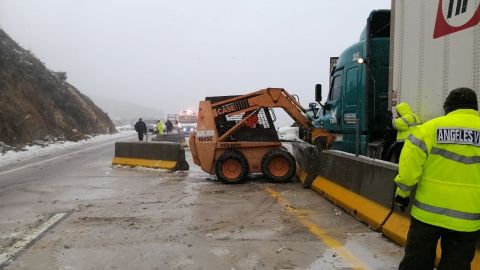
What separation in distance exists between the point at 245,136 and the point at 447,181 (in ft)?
30.4

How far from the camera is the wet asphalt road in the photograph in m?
5.93

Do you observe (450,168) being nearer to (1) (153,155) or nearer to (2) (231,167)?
(2) (231,167)

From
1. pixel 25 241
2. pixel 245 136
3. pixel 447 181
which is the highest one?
pixel 245 136

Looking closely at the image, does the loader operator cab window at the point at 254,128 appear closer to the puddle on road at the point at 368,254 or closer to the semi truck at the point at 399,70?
the semi truck at the point at 399,70

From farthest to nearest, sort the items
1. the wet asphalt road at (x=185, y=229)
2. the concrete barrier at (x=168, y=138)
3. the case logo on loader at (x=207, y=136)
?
the concrete barrier at (x=168, y=138)
the case logo on loader at (x=207, y=136)
the wet asphalt road at (x=185, y=229)

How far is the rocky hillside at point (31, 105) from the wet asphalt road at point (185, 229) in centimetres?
1997

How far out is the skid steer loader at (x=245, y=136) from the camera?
1268 centimetres

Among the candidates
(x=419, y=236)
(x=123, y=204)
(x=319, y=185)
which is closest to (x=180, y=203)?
(x=123, y=204)

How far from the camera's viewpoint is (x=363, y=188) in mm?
8141

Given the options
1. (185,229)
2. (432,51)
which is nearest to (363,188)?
(432,51)

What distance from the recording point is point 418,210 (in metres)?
4.04

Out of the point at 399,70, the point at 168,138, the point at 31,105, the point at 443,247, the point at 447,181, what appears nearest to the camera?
the point at 447,181

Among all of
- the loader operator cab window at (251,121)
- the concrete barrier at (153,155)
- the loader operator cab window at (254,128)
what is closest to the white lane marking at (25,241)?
the loader operator cab window at (254,128)

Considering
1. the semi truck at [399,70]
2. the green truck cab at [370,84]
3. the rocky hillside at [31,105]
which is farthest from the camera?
the rocky hillside at [31,105]
